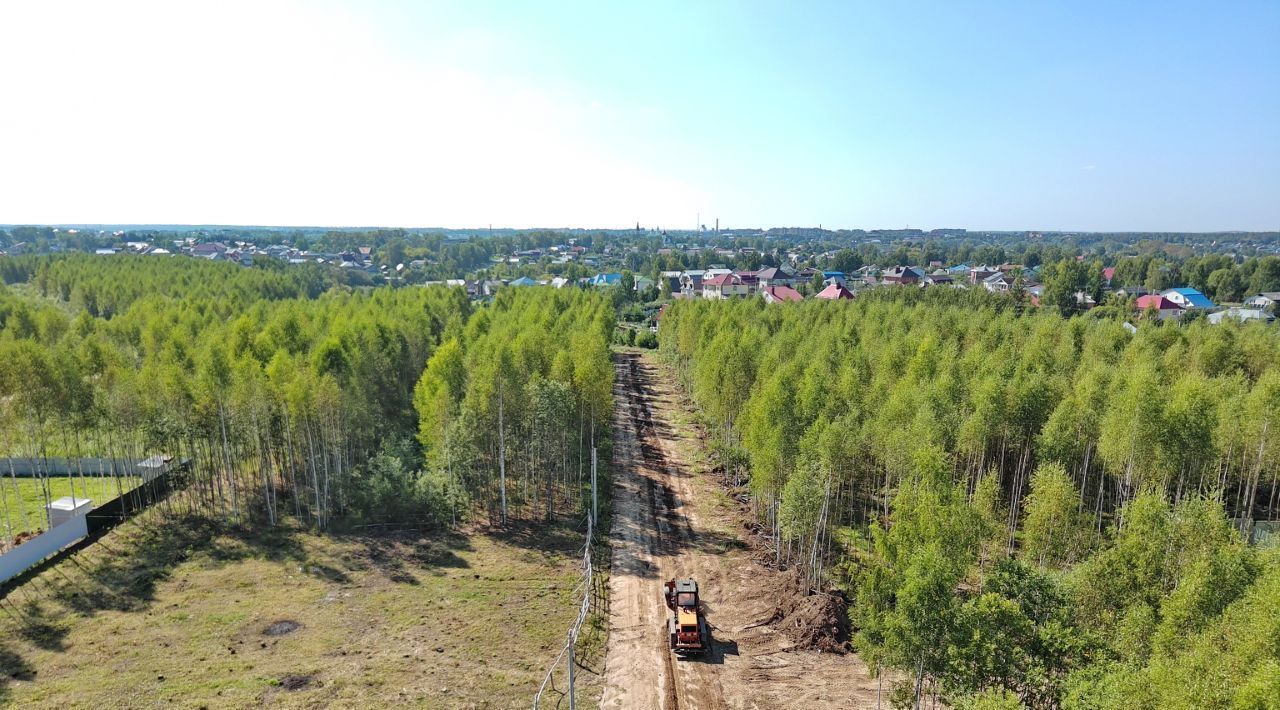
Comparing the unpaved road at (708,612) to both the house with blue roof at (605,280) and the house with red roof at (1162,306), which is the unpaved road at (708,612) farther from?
the house with blue roof at (605,280)

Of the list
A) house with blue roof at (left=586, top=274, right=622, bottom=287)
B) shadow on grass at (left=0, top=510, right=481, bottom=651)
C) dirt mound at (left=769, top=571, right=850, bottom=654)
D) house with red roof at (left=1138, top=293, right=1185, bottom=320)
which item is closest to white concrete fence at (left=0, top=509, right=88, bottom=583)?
shadow on grass at (left=0, top=510, right=481, bottom=651)

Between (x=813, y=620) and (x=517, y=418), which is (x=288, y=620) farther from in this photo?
(x=813, y=620)

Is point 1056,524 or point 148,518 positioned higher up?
point 1056,524

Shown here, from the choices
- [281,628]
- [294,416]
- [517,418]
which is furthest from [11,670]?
[517,418]

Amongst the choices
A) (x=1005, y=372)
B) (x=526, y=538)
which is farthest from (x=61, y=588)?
(x=1005, y=372)

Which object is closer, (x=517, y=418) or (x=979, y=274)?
(x=517, y=418)

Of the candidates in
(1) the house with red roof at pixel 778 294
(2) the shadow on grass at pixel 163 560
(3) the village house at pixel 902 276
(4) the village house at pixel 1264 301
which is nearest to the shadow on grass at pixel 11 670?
(2) the shadow on grass at pixel 163 560

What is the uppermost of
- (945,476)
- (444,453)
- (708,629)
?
(945,476)

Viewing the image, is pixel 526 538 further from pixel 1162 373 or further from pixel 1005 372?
pixel 1162 373
